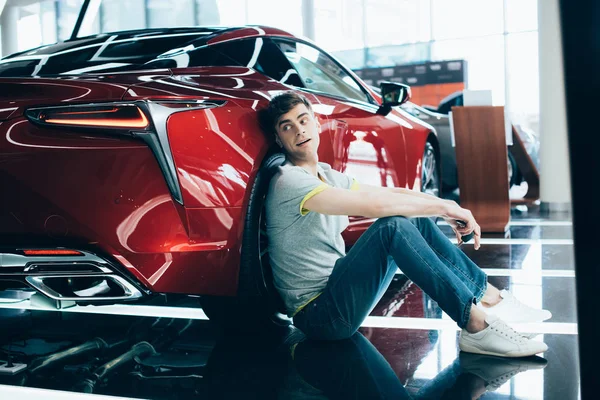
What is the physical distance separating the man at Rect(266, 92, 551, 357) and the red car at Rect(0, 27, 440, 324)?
0.32 feet

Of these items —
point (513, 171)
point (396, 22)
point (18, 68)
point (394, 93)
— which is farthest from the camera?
point (396, 22)

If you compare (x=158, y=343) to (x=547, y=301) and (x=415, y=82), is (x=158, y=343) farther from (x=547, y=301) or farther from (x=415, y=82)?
(x=415, y=82)

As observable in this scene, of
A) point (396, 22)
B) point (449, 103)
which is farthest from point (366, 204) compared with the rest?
point (396, 22)

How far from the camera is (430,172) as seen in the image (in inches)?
173

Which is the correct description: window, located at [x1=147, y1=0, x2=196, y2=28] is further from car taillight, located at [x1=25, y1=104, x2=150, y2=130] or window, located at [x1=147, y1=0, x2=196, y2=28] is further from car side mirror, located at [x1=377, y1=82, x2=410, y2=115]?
car taillight, located at [x1=25, y1=104, x2=150, y2=130]

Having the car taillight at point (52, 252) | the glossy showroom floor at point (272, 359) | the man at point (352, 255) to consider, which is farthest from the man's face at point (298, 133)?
the car taillight at point (52, 252)

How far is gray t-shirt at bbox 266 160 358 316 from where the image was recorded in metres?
2.21

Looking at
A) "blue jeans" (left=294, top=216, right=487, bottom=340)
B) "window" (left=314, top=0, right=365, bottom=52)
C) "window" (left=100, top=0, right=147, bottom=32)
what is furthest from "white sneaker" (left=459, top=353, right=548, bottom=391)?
"window" (left=100, top=0, right=147, bottom=32)

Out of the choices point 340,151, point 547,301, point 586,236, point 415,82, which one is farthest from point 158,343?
point 415,82

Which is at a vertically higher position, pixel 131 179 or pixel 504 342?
pixel 131 179

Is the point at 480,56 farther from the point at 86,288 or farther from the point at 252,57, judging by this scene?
the point at 86,288

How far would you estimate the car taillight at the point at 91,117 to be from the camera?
1896mm

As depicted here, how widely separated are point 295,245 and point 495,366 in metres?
0.78

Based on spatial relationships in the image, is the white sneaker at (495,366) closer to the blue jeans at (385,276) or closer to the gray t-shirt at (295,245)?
the blue jeans at (385,276)
